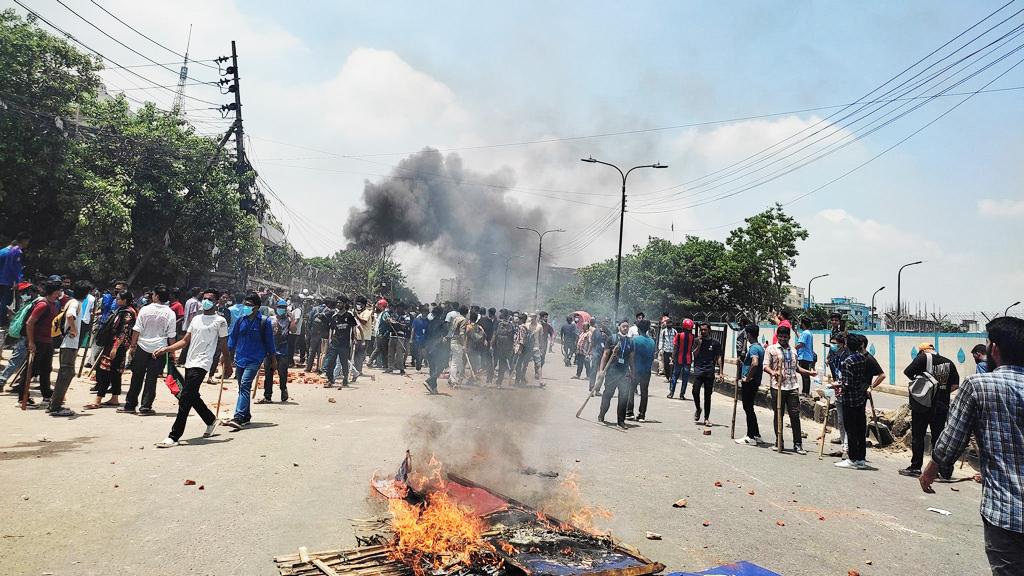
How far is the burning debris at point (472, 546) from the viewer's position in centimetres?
346

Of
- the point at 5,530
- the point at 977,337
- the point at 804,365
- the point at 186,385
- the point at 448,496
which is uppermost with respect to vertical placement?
the point at 977,337

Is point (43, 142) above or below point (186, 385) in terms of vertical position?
above

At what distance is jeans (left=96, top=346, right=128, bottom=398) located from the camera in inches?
332

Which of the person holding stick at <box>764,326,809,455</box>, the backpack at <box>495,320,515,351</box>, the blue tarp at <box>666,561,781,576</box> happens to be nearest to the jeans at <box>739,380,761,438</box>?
the person holding stick at <box>764,326,809,455</box>

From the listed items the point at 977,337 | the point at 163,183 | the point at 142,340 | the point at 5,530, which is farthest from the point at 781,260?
the point at 5,530

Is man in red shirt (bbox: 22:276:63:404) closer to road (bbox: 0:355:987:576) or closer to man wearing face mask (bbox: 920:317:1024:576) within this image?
road (bbox: 0:355:987:576)

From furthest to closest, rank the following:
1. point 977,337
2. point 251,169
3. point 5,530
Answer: point 251,169 < point 977,337 < point 5,530

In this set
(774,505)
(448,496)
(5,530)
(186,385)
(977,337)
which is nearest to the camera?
(5,530)

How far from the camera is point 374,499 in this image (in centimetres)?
501

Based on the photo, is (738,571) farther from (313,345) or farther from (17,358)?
(313,345)

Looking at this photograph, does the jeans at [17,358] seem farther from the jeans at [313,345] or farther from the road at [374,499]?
the jeans at [313,345]

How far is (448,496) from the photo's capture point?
4.59 metres

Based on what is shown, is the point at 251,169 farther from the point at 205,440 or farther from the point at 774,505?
the point at 774,505

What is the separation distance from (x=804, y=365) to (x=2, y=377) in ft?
46.2
